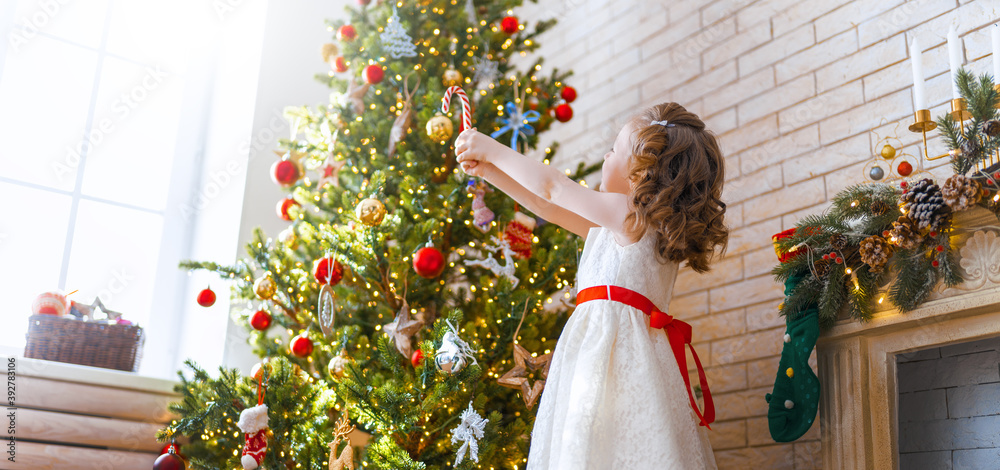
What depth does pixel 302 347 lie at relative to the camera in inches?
82.4

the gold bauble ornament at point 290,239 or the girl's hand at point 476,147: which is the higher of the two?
the girl's hand at point 476,147

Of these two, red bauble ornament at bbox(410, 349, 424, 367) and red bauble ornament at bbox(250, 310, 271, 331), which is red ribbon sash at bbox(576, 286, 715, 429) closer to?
red bauble ornament at bbox(410, 349, 424, 367)

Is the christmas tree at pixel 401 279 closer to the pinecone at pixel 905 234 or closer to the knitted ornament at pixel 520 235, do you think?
the knitted ornament at pixel 520 235

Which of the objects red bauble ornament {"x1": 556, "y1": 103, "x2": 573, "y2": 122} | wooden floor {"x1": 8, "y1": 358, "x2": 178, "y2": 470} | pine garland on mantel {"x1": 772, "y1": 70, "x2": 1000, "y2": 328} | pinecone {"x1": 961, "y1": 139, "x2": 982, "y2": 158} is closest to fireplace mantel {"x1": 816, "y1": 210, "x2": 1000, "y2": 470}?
pine garland on mantel {"x1": 772, "y1": 70, "x2": 1000, "y2": 328}

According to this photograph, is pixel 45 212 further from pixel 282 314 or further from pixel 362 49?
pixel 362 49

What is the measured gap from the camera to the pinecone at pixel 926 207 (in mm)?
1519

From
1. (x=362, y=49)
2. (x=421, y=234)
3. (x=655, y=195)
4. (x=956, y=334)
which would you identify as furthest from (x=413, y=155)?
(x=956, y=334)

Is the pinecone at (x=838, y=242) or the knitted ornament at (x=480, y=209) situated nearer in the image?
the pinecone at (x=838, y=242)

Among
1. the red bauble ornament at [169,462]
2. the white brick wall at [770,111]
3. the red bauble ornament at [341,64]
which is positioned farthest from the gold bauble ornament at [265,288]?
the white brick wall at [770,111]

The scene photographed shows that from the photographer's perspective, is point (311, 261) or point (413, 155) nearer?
point (413, 155)

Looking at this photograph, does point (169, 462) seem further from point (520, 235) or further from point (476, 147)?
point (476, 147)

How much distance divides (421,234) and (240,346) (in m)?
1.10

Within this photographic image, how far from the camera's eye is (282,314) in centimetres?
240

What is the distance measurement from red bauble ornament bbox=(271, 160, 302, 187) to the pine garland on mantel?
1.50m
